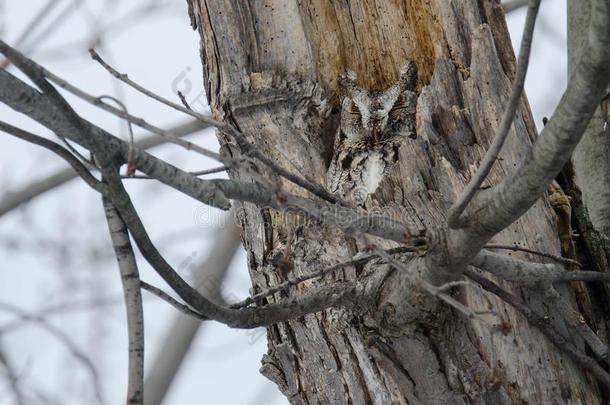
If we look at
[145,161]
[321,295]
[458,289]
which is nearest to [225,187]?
[145,161]

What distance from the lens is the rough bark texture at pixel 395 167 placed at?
151 cm

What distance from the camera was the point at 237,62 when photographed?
175 cm

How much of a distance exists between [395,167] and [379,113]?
152 millimetres

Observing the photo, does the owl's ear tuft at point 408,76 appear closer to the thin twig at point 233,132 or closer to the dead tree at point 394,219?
the dead tree at point 394,219

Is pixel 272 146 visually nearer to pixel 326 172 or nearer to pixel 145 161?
pixel 326 172

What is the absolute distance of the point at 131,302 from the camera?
45.4 inches

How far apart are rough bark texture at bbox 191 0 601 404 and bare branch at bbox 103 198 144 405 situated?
425 mm

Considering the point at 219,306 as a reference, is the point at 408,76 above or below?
above

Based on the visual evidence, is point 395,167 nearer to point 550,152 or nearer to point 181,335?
point 550,152

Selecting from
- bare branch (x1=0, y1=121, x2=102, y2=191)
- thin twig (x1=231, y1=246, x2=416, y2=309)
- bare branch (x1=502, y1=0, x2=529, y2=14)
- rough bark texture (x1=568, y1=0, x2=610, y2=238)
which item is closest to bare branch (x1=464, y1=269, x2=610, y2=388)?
thin twig (x1=231, y1=246, x2=416, y2=309)

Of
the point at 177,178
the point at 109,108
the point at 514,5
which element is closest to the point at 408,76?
the point at 177,178

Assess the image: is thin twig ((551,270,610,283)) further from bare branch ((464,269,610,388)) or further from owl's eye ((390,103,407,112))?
owl's eye ((390,103,407,112))

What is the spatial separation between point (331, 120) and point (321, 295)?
1.53 feet

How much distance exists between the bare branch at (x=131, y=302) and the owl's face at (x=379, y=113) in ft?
2.19
